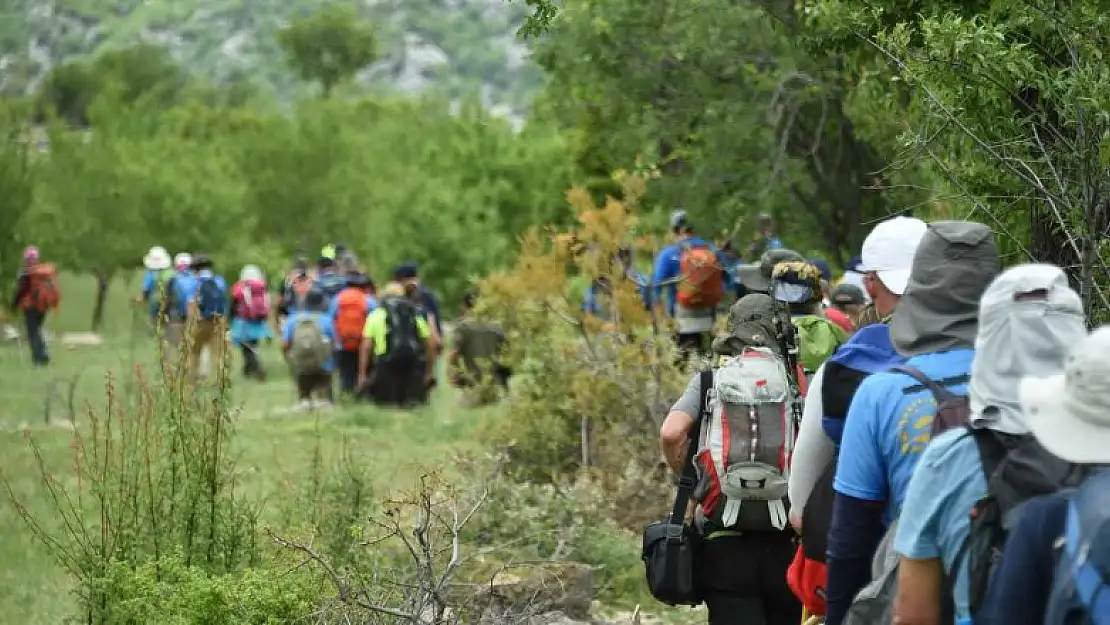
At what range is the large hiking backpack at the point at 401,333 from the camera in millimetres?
19531

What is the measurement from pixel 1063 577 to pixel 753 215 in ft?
43.6

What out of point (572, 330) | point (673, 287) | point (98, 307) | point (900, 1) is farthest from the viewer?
point (98, 307)

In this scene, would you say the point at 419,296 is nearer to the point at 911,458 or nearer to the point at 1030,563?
the point at 911,458

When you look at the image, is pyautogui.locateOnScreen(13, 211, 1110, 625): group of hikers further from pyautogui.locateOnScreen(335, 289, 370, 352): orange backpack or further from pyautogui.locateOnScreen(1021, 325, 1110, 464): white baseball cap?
pyautogui.locateOnScreen(335, 289, 370, 352): orange backpack

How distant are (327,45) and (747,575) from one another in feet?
442

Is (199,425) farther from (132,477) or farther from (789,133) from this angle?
(789,133)

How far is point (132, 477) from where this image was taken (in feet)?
26.6

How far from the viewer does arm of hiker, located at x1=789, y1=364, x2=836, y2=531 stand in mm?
A: 4801

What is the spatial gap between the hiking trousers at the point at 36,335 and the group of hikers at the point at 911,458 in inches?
948

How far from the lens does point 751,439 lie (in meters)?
5.82

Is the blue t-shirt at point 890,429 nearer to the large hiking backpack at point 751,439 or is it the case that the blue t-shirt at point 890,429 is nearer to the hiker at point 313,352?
the large hiking backpack at point 751,439

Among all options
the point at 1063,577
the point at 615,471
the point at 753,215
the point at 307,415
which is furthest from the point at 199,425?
the point at 307,415

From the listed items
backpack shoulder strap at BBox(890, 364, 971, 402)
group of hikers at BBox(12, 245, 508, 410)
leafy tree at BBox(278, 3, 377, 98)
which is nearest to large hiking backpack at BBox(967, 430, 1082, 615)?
backpack shoulder strap at BBox(890, 364, 971, 402)

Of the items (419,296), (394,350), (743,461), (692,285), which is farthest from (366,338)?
(743,461)
